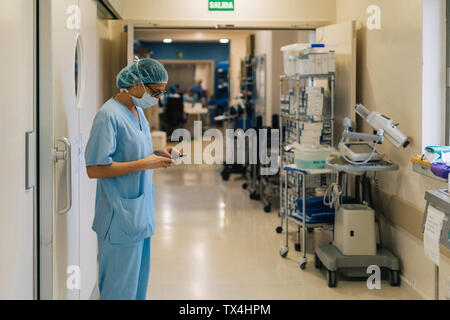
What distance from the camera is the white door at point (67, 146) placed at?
2299mm

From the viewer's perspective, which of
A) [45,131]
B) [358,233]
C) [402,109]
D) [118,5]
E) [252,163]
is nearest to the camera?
[45,131]

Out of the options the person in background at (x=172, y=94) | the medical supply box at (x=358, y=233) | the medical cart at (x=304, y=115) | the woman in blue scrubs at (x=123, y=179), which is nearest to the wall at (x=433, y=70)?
the medical supply box at (x=358, y=233)

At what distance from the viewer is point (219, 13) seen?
5.17 meters

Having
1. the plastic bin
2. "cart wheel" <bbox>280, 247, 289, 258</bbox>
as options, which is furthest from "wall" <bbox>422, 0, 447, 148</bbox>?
"cart wheel" <bbox>280, 247, 289, 258</bbox>

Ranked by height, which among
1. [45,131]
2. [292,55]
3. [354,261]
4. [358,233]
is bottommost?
[354,261]

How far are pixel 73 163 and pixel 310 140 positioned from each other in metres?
2.71

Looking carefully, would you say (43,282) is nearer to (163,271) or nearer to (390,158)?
(163,271)

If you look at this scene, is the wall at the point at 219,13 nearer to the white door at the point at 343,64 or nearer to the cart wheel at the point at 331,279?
the white door at the point at 343,64

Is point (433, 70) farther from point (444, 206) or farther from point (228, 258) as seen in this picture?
point (228, 258)

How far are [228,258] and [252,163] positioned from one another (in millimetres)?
3151

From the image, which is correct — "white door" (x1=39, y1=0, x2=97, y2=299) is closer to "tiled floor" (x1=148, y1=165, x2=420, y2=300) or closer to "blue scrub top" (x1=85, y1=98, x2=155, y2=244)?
"blue scrub top" (x1=85, y1=98, x2=155, y2=244)

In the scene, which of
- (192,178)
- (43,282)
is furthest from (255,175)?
(43,282)

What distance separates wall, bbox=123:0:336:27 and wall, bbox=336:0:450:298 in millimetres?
813

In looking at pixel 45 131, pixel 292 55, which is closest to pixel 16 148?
pixel 45 131
